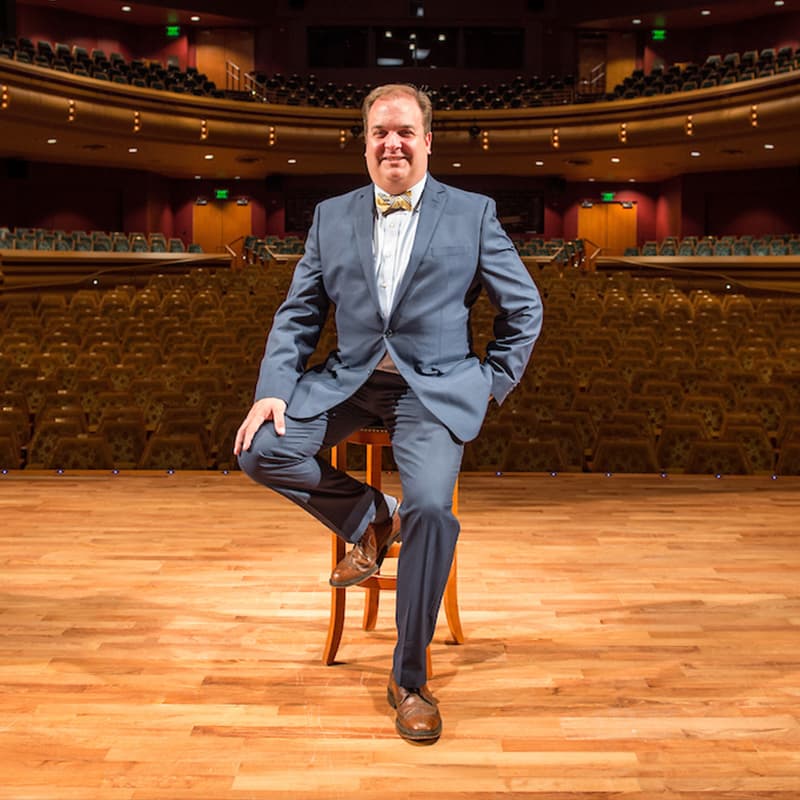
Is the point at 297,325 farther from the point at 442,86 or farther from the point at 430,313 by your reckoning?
the point at 442,86

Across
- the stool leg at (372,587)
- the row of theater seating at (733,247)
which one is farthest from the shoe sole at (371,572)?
the row of theater seating at (733,247)

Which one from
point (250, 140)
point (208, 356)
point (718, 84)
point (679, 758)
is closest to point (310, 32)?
point (250, 140)

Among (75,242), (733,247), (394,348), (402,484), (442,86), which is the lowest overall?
(402,484)

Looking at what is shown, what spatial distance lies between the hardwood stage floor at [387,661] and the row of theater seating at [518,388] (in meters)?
1.17

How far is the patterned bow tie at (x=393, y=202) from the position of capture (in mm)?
1895

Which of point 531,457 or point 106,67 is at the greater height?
point 106,67

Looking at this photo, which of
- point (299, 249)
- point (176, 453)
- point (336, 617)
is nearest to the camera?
point (336, 617)

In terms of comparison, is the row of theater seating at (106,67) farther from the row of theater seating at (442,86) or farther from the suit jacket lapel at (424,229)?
the suit jacket lapel at (424,229)

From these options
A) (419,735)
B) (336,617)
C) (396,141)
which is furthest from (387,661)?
(396,141)

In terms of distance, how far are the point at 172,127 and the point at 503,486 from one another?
42.5 ft

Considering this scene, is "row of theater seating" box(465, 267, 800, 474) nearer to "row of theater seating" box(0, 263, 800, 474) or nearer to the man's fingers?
"row of theater seating" box(0, 263, 800, 474)

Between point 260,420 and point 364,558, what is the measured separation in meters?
0.34

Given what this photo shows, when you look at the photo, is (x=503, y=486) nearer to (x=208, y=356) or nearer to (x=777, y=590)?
(x=777, y=590)

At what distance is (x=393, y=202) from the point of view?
6.21 ft
